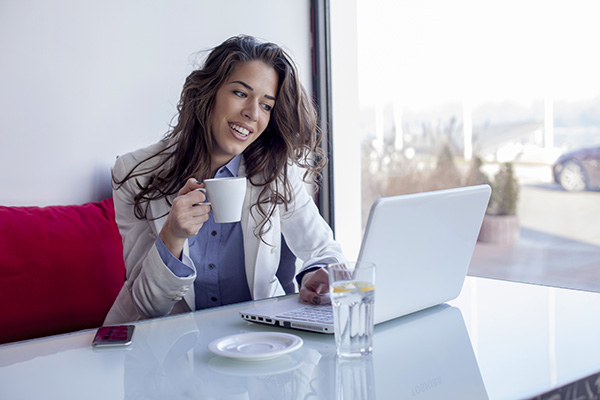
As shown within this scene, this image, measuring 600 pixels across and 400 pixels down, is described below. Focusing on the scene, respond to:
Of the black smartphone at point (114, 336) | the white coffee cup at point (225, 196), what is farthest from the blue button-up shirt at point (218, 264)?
the black smartphone at point (114, 336)

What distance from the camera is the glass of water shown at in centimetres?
87

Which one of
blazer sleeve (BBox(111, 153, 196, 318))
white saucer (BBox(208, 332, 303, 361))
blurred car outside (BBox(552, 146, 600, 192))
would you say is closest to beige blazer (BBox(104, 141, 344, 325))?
blazer sleeve (BBox(111, 153, 196, 318))

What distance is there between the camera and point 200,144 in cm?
168

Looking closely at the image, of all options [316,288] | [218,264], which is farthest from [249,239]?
[316,288]

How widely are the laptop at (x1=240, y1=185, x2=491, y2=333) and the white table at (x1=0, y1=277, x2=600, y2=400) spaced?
0.03 meters

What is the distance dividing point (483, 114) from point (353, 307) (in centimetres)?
167

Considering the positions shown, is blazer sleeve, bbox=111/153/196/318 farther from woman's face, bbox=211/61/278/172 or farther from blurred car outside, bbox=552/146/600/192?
blurred car outside, bbox=552/146/600/192

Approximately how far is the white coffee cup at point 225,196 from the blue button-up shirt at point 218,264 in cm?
42

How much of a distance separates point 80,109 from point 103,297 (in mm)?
641

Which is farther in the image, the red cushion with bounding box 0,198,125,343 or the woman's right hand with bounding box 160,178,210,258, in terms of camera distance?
the red cushion with bounding box 0,198,125,343

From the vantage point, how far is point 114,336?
A: 3.25ft


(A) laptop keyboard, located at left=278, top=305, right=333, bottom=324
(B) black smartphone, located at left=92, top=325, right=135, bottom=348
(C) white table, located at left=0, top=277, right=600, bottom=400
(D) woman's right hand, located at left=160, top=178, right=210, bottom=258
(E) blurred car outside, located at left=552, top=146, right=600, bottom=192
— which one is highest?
(E) blurred car outside, located at left=552, top=146, right=600, bottom=192

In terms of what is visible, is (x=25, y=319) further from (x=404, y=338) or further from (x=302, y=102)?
(x=404, y=338)

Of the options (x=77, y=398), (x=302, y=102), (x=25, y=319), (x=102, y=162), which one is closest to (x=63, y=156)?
(x=102, y=162)
